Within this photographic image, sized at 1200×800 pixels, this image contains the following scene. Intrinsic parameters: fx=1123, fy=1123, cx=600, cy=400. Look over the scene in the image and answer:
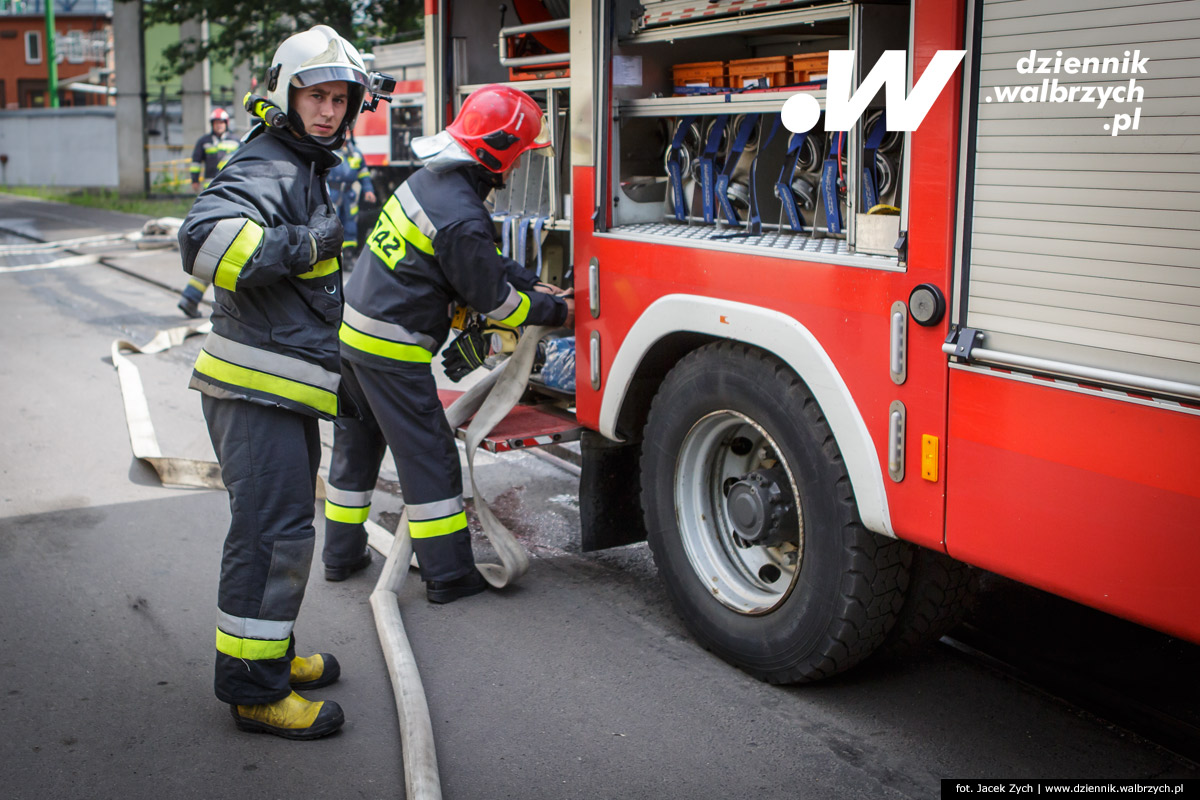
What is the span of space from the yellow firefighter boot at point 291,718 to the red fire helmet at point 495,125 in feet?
6.36

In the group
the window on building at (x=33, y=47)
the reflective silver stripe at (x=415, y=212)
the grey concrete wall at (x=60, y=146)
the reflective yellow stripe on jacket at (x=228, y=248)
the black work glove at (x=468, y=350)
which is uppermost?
the window on building at (x=33, y=47)

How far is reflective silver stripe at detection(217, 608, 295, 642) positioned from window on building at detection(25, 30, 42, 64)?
61.7 metres

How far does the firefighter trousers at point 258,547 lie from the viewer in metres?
3.08

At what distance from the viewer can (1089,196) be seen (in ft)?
7.58

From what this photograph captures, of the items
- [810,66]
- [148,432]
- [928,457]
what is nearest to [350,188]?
[148,432]

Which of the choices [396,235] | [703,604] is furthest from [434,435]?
[703,604]

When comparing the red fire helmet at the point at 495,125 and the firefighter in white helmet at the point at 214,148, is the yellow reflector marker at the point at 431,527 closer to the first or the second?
the red fire helmet at the point at 495,125

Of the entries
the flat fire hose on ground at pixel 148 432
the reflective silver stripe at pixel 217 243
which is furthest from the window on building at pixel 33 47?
the reflective silver stripe at pixel 217 243

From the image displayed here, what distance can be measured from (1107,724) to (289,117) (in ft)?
9.36

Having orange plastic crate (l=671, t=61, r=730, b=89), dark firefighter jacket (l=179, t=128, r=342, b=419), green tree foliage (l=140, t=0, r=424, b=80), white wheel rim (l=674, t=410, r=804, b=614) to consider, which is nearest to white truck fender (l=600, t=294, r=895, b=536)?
white wheel rim (l=674, t=410, r=804, b=614)

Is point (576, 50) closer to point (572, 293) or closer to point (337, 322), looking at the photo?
point (572, 293)

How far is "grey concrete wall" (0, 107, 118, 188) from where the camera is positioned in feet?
123

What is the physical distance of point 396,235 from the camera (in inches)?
157

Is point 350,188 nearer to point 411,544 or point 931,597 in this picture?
point 411,544
